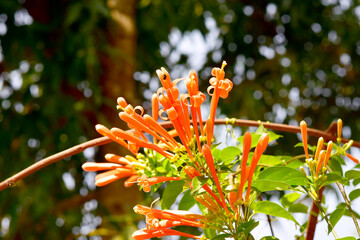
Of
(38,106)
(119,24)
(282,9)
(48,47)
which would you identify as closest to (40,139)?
(38,106)

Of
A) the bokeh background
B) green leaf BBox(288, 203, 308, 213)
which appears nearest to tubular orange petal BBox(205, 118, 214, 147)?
green leaf BBox(288, 203, 308, 213)

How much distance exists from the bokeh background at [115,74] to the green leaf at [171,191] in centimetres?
110

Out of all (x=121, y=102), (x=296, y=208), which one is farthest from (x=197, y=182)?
(x=296, y=208)

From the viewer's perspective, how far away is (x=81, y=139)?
2.16 meters

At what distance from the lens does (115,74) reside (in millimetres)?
2049

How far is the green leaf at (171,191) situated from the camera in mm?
477

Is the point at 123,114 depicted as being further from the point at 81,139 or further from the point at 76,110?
the point at 81,139

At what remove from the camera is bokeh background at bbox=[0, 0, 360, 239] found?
1976 millimetres

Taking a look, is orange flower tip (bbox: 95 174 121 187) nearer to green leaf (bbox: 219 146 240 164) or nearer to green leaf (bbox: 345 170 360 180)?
green leaf (bbox: 219 146 240 164)

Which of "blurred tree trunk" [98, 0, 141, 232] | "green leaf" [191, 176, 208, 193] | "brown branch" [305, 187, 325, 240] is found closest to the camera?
"green leaf" [191, 176, 208, 193]

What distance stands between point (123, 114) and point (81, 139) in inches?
70.8

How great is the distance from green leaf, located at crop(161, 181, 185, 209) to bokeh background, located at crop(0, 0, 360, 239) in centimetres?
110

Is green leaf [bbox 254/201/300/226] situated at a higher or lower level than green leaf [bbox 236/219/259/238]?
higher

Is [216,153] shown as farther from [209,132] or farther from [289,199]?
[289,199]
